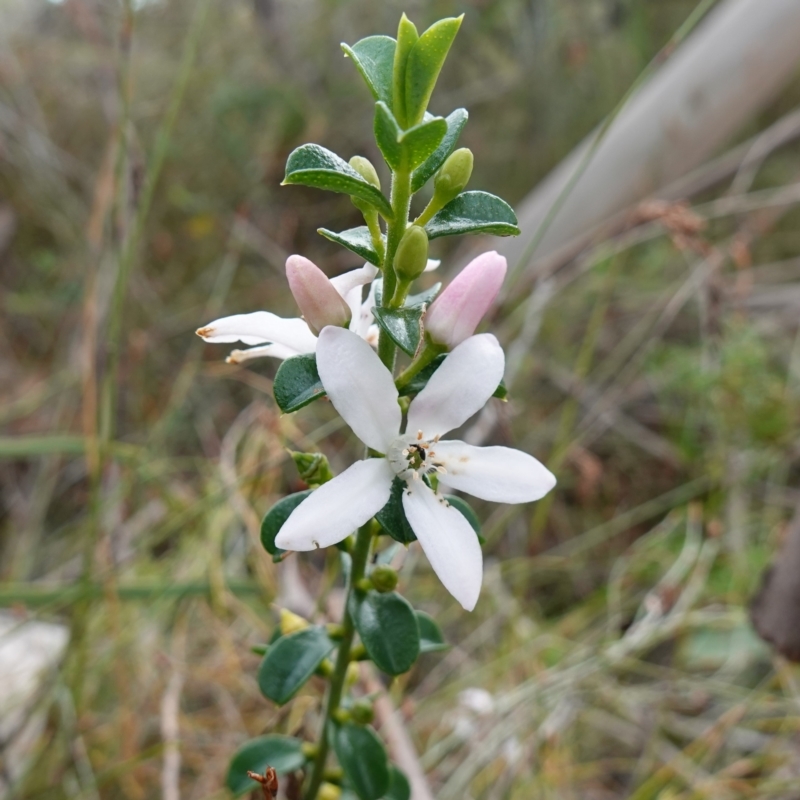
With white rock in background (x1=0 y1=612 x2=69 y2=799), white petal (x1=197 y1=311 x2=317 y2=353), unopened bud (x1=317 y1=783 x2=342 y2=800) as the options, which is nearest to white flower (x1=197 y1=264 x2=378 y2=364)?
white petal (x1=197 y1=311 x2=317 y2=353)

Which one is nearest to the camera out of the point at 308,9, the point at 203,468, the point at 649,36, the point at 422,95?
the point at 422,95

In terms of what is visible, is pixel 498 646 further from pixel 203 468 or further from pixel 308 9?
pixel 308 9

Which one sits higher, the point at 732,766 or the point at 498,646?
the point at 498,646

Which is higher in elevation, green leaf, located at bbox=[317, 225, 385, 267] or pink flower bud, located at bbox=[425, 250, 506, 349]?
green leaf, located at bbox=[317, 225, 385, 267]

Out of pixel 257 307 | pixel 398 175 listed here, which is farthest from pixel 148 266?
pixel 398 175

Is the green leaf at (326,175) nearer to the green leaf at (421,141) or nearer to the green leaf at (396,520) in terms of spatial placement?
the green leaf at (421,141)

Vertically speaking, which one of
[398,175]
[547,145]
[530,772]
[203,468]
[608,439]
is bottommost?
[530,772]

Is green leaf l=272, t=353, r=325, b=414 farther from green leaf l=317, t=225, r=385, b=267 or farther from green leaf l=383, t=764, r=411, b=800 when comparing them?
green leaf l=383, t=764, r=411, b=800
